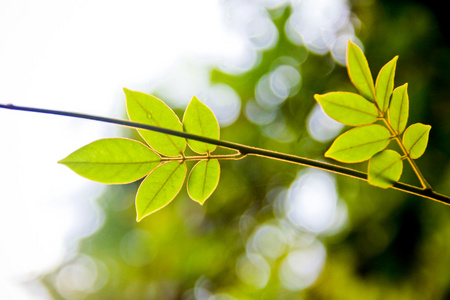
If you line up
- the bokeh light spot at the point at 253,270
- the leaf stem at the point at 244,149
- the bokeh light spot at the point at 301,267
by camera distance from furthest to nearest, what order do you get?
1. the bokeh light spot at the point at 253,270
2. the bokeh light spot at the point at 301,267
3. the leaf stem at the point at 244,149

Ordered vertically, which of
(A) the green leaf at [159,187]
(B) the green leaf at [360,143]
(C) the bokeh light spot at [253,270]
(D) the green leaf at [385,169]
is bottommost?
(C) the bokeh light spot at [253,270]

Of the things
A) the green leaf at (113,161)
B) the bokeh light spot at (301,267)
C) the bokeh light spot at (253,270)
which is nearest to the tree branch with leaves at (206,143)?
the green leaf at (113,161)

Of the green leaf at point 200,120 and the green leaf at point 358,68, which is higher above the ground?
the green leaf at point 358,68

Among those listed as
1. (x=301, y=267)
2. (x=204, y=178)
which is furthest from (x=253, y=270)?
(x=204, y=178)

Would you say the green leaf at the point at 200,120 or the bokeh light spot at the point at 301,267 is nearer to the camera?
the green leaf at the point at 200,120

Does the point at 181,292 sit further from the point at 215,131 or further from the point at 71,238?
the point at 215,131

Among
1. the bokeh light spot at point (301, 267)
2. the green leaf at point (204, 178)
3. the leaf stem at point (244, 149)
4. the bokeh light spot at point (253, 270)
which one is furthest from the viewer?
the bokeh light spot at point (253, 270)

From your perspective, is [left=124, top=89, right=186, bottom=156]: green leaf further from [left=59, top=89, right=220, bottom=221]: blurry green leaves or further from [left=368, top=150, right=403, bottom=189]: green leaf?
[left=368, top=150, right=403, bottom=189]: green leaf

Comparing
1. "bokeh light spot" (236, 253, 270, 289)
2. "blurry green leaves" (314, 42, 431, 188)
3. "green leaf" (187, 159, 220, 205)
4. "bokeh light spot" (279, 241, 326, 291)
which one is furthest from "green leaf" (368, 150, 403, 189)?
"bokeh light spot" (236, 253, 270, 289)

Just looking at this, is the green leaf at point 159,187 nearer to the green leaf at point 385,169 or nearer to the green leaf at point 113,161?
the green leaf at point 113,161
